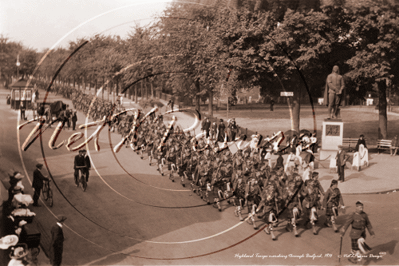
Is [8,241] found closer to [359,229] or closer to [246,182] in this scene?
[246,182]

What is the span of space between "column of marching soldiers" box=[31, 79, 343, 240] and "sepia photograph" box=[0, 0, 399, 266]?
6 cm

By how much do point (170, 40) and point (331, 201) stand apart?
17021mm

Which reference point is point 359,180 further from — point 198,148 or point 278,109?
point 278,109

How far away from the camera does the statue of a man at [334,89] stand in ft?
78.2

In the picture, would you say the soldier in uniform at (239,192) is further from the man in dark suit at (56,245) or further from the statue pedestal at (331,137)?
the statue pedestal at (331,137)

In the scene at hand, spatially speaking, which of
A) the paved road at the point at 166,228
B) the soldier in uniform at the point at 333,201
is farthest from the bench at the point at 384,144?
the soldier in uniform at the point at 333,201

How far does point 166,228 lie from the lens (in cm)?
1398

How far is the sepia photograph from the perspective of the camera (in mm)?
12391

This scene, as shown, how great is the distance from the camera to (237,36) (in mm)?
28641

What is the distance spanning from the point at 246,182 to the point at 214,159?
2429mm

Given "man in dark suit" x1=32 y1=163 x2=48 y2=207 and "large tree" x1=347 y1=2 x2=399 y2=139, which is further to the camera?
"large tree" x1=347 y1=2 x2=399 y2=139

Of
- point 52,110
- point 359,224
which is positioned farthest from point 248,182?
point 52,110

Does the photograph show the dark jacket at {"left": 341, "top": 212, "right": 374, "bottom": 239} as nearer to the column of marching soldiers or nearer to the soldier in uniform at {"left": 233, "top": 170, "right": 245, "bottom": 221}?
the column of marching soldiers

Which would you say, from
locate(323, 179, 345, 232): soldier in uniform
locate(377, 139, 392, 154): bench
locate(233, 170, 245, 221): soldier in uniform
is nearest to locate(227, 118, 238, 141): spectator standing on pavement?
locate(377, 139, 392, 154): bench
